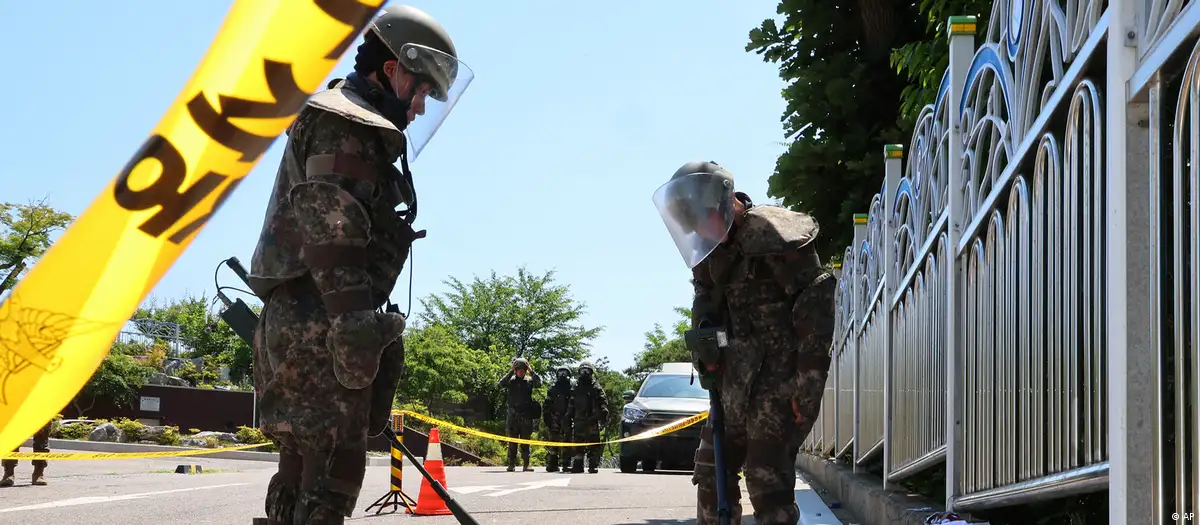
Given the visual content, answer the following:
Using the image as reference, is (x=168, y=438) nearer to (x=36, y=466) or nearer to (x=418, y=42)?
(x=36, y=466)

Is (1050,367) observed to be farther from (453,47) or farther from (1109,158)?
(453,47)

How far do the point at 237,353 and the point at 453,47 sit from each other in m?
57.9

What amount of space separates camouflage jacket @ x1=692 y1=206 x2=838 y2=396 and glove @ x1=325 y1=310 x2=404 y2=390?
2.30 metres

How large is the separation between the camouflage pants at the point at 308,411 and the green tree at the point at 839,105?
8.85 metres

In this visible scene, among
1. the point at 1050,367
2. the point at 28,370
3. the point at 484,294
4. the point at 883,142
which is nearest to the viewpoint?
the point at 28,370

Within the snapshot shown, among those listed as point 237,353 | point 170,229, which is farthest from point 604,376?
point 170,229

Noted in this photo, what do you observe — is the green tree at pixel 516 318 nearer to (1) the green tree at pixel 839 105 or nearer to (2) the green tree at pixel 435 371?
(2) the green tree at pixel 435 371

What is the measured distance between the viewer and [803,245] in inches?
203

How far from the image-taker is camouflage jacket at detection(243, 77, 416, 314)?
329 centimetres

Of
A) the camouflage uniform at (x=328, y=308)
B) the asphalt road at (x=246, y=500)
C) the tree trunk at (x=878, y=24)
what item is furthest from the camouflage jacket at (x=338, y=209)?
the tree trunk at (x=878, y=24)

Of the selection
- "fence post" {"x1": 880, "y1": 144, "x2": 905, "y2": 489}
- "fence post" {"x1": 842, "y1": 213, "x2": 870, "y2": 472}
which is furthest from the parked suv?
"fence post" {"x1": 880, "y1": 144, "x2": 905, "y2": 489}

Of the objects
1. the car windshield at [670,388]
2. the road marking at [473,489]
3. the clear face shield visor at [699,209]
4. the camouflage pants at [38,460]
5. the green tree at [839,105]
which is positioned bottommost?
the road marking at [473,489]

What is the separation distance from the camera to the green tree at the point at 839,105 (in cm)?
1198

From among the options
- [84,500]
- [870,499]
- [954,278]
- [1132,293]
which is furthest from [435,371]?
[1132,293]
